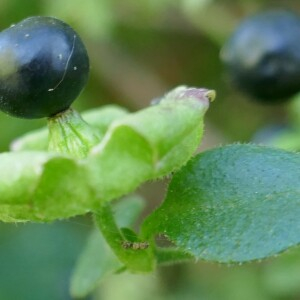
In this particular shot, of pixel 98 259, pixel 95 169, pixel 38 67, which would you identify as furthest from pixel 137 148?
pixel 98 259

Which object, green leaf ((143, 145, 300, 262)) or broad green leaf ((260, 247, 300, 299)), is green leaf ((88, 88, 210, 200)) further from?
broad green leaf ((260, 247, 300, 299))

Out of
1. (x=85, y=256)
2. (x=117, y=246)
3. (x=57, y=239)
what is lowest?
(x=57, y=239)

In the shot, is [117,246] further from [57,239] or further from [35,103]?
[57,239]

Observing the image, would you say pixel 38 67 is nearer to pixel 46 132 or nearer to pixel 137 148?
pixel 137 148

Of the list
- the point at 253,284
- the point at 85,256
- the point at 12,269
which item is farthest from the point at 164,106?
the point at 12,269

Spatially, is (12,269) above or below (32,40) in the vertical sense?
below

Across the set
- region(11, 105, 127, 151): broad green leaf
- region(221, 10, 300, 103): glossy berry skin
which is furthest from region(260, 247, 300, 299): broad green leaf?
region(11, 105, 127, 151): broad green leaf
